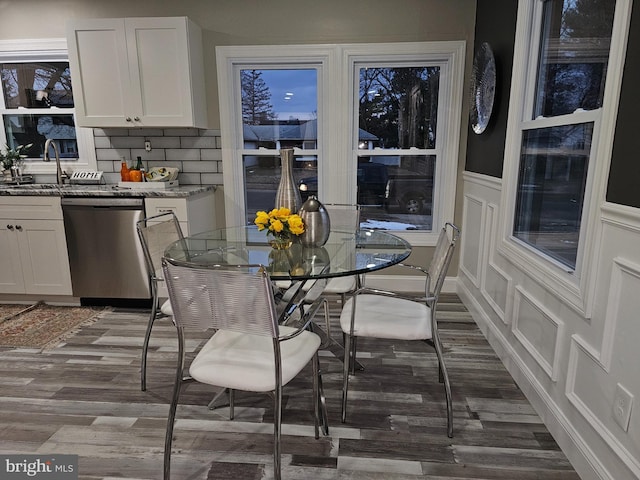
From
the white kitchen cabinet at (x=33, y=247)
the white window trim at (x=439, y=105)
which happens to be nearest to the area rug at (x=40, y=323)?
the white kitchen cabinet at (x=33, y=247)

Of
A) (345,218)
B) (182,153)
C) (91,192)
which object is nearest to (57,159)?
(91,192)

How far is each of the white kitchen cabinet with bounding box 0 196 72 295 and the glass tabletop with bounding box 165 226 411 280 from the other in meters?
1.56

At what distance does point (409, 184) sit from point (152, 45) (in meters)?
2.39

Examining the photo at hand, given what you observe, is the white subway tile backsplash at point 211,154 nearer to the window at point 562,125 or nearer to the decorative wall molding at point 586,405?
the window at point 562,125

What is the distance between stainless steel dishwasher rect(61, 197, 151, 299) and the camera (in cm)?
321

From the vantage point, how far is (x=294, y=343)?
173 cm

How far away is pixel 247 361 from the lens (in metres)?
1.60

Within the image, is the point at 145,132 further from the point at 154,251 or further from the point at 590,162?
the point at 590,162

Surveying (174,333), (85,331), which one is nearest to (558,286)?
(174,333)

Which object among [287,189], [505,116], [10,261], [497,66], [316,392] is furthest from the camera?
[10,261]

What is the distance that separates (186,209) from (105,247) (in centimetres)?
71

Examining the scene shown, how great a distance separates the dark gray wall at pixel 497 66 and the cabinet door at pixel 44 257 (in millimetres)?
3290

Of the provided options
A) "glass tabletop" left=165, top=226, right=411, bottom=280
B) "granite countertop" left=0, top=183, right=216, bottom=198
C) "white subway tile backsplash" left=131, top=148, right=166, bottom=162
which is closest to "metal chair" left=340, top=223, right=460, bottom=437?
"glass tabletop" left=165, top=226, right=411, bottom=280

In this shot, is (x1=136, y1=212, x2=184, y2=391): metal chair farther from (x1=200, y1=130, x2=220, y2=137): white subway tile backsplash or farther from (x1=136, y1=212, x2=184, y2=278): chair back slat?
(x1=200, y1=130, x2=220, y2=137): white subway tile backsplash
